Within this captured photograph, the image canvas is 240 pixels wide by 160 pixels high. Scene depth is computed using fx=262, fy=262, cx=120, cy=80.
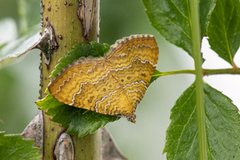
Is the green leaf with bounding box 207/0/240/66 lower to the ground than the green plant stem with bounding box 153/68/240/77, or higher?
higher

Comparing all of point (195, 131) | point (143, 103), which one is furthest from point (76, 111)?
point (143, 103)

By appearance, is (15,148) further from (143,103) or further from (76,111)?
(143,103)

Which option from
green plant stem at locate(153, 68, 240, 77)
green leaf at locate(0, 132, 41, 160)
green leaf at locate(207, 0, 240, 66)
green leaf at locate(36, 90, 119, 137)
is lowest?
green leaf at locate(0, 132, 41, 160)

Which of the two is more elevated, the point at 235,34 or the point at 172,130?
the point at 235,34

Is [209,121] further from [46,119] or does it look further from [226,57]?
[46,119]

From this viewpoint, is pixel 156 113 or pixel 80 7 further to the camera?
pixel 156 113

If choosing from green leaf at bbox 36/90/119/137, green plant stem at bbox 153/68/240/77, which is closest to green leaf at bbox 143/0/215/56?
green plant stem at bbox 153/68/240/77

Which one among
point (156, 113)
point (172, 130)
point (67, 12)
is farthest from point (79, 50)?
point (156, 113)

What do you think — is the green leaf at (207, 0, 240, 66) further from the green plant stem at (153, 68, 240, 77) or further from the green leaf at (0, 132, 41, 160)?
the green leaf at (0, 132, 41, 160)

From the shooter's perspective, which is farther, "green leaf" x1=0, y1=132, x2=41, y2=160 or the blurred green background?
the blurred green background
